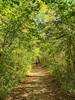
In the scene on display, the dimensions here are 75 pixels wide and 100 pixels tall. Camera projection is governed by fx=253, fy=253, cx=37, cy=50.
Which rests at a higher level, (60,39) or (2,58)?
(60,39)

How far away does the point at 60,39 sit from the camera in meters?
13.7

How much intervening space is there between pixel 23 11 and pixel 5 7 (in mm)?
4208

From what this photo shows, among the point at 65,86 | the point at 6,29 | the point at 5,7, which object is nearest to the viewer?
the point at 5,7

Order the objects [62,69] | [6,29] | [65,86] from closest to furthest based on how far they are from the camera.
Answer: [6,29] < [65,86] < [62,69]

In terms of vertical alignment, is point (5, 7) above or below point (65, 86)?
above

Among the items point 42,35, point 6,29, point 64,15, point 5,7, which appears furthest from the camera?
point 42,35

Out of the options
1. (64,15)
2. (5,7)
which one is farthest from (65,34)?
(5,7)

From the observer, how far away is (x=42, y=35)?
13016mm

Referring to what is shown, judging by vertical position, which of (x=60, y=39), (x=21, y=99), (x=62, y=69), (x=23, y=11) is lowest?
(x=21, y=99)

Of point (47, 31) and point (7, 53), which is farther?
point (47, 31)

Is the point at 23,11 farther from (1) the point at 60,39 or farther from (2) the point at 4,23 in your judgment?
(1) the point at 60,39

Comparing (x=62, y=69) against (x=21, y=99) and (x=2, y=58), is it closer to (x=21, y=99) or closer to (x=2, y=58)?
(x=21, y=99)

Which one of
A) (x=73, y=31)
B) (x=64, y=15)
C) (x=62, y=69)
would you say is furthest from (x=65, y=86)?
(x=64, y=15)

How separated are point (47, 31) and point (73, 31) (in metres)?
1.71
